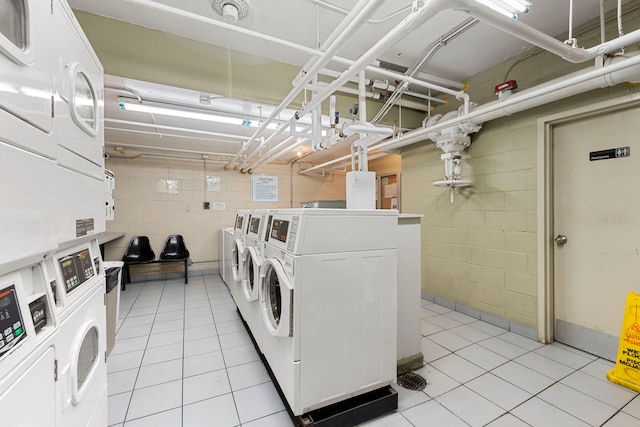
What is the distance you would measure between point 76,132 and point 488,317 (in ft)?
12.7

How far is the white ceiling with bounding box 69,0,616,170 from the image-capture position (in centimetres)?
191

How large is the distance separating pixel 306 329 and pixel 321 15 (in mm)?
2238

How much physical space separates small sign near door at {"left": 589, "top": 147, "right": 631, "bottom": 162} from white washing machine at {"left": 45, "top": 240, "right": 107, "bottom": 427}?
3.72 meters

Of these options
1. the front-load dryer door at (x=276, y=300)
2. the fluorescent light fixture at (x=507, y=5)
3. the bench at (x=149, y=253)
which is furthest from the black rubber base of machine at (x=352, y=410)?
the bench at (x=149, y=253)

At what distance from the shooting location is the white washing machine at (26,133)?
63cm

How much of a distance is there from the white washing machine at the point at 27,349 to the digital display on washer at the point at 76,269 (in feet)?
Result: 0.56

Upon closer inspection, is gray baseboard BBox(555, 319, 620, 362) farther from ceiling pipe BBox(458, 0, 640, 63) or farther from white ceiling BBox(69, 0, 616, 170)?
white ceiling BBox(69, 0, 616, 170)

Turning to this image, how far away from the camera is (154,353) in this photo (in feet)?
8.03

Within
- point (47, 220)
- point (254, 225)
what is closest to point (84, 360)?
point (47, 220)

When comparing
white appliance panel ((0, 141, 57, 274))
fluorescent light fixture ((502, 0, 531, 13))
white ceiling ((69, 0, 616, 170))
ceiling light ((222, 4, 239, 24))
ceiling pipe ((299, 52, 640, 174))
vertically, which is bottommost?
white appliance panel ((0, 141, 57, 274))

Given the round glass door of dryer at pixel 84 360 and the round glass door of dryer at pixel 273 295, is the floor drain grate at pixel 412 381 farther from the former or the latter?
the round glass door of dryer at pixel 84 360

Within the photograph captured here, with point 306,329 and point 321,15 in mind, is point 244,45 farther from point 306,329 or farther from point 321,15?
point 306,329

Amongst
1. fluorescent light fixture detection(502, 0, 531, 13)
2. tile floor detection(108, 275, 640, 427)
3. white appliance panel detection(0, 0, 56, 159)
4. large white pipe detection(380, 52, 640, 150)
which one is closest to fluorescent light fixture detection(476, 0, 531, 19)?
fluorescent light fixture detection(502, 0, 531, 13)

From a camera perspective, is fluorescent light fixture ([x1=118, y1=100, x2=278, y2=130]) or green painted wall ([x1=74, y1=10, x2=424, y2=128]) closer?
green painted wall ([x1=74, y1=10, x2=424, y2=128])
